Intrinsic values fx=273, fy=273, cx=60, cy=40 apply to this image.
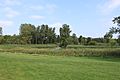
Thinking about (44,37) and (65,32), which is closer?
(65,32)

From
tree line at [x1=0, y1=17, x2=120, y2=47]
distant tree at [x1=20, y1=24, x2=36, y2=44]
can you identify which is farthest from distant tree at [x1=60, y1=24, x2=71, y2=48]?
distant tree at [x1=20, y1=24, x2=36, y2=44]

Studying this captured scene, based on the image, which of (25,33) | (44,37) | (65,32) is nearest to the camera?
(65,32)

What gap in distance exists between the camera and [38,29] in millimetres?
141625

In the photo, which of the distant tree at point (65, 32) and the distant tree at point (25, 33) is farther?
the distant tree at point (25, 33)

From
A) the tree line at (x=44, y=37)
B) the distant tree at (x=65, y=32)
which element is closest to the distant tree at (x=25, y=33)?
the tree line at (x=44, y=37)

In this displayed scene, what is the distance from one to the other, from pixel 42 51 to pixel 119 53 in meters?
15.5

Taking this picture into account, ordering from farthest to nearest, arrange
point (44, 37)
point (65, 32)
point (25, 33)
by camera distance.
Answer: point (44, 37) < point (25, 33) < point (65, 32)

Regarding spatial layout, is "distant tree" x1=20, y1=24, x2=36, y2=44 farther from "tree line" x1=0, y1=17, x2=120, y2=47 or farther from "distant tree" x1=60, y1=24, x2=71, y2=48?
"distant tree" x1=60, y1=24, x2=71, y2=48

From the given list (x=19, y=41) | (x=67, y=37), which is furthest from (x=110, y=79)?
(x=19, y=41)

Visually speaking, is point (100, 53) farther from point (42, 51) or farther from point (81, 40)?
point (81, 40)

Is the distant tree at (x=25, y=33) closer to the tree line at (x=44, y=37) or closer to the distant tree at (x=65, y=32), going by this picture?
the tree line at (x=44, y=37)

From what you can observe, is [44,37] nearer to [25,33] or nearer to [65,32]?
[25,33]

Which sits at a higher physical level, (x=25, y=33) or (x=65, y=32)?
(x=25, y=33)

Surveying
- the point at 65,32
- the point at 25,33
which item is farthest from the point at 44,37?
the point at 65,32
